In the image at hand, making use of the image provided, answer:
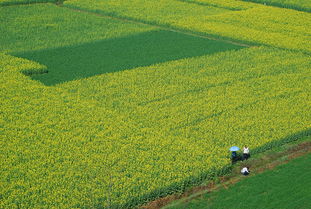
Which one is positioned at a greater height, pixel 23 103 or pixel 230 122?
pixel 23 103

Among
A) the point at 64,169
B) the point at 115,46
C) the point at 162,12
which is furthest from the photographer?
the point at 162,12

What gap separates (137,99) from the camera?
33594 mm

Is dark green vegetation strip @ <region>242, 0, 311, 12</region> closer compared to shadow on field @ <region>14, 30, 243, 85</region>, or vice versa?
shadow on field @ <region>14, 30, 243, 85</region>

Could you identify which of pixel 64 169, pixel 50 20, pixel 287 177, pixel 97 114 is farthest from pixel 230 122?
pixel 50 20

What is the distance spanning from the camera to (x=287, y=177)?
2552 centimetres

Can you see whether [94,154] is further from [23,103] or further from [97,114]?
[23,103]

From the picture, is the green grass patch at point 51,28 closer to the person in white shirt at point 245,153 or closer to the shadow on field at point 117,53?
the shadow on field at point 117,53

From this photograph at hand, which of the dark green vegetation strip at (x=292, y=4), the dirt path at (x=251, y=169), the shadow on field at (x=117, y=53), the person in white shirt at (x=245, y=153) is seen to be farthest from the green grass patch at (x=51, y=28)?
the dirt path at (x=251, y=169)

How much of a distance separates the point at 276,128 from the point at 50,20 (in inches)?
1281

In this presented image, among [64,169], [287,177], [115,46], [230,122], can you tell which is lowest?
[287,177]

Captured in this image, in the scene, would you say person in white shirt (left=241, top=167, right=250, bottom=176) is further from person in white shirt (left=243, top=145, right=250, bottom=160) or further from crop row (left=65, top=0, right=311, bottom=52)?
crop row (left=65, top=0, right=311, bottom=52)

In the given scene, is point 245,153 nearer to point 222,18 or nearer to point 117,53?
point 117,53

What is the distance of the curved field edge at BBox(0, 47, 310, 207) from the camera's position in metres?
23.7

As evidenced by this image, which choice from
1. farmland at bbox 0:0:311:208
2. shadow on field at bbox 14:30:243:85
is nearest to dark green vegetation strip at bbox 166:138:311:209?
farmland at bbox 0:0:311:208
